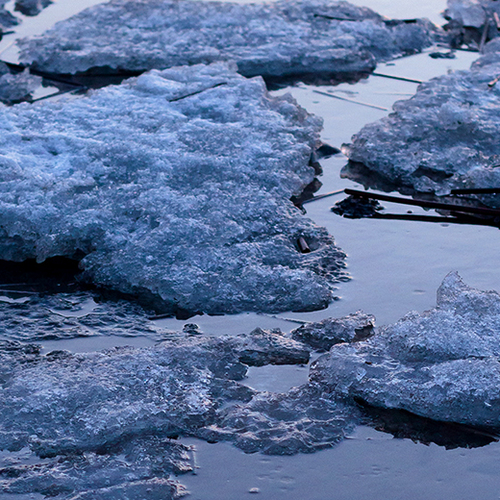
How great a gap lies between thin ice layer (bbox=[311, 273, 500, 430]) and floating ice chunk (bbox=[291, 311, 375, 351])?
0.23ft

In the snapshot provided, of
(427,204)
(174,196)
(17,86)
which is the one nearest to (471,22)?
(427,204)

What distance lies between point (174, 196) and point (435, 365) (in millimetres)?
1096

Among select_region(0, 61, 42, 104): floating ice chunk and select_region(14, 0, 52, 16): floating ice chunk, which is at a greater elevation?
select_region(14, 0, 52, 16): floating ice chunk

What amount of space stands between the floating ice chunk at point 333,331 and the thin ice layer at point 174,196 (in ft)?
0.45

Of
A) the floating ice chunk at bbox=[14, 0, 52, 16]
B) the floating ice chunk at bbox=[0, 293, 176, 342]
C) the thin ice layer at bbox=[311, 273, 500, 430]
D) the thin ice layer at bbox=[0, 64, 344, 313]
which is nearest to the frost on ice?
the thin ice layer at bbox=[0, 64, 344, 313]

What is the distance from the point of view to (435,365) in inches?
72.7

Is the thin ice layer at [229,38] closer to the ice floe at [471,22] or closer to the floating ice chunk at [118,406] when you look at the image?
the ice floe at [471,22]

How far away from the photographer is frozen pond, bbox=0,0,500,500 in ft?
5.11

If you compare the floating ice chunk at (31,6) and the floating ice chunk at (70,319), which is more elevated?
the floating ice chunk at (31,6)

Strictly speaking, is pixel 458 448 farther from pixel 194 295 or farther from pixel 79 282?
pixel 79 282

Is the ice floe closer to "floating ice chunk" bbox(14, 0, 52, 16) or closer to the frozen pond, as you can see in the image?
the frozen pond

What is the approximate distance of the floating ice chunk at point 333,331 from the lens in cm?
202

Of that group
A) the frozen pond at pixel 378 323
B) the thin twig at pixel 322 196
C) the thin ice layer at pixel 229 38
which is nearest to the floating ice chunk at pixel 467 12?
the thin ice layer at pixel 229 38

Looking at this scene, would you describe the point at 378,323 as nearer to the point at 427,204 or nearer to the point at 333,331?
the point at 333,331
